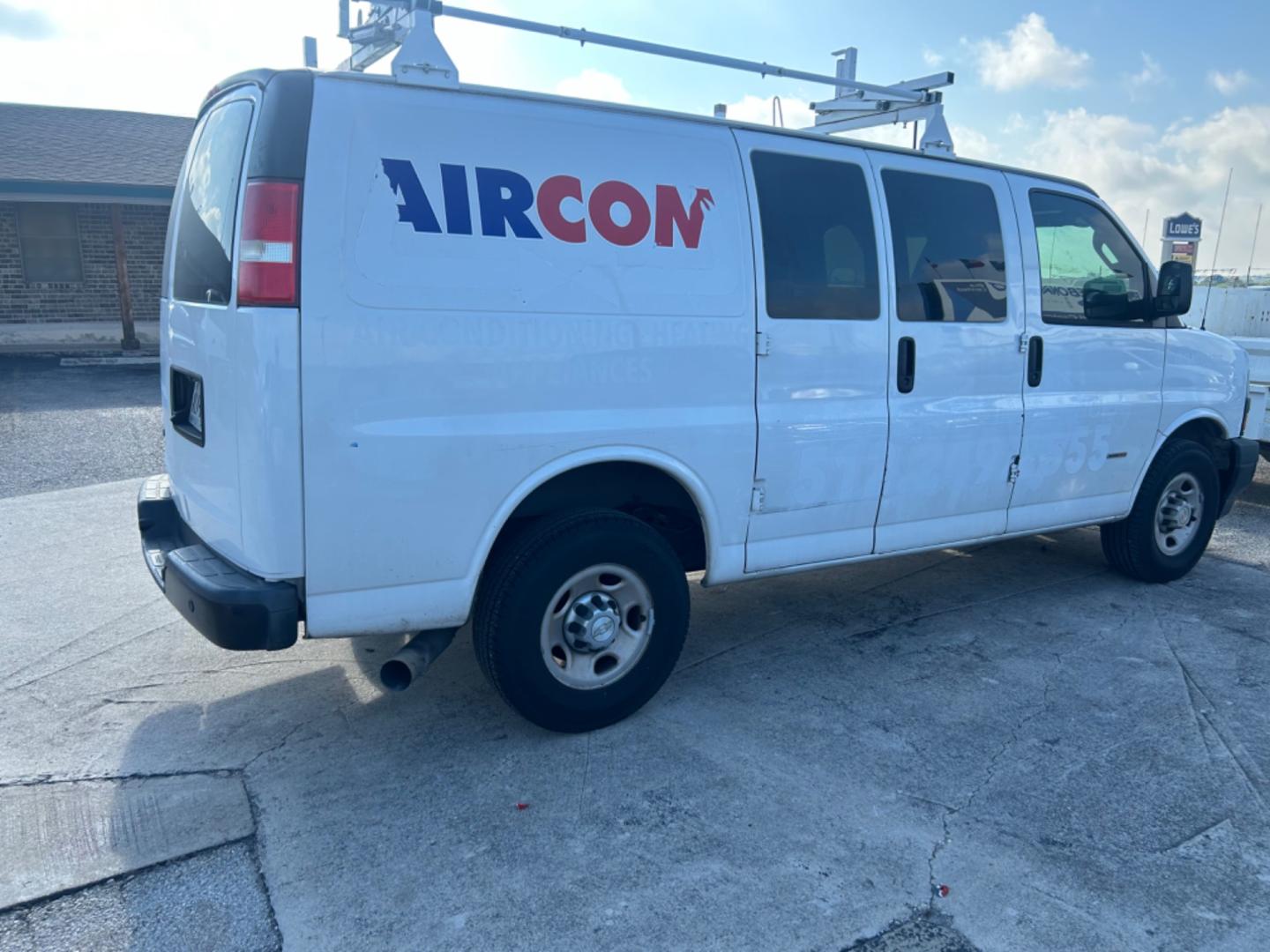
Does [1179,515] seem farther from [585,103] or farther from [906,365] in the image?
[585,103]

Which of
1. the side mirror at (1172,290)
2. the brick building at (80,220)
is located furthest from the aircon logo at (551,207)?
the brick building at (80,220)

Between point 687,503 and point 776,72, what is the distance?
218 cm

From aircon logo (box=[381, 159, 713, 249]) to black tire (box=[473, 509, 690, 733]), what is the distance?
104 cm

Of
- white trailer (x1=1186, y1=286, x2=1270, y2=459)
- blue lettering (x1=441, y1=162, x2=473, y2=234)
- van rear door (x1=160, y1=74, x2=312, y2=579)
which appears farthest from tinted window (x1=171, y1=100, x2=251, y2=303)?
white trailer (x1=1186, y1=286, x2=1270, y2=459)

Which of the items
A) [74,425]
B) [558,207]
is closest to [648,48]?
[558,207]

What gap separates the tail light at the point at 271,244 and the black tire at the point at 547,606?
3.90 ft

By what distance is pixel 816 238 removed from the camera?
4.11 m

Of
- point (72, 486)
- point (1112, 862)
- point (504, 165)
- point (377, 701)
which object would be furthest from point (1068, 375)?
point (72, 486)

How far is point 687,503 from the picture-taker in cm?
405

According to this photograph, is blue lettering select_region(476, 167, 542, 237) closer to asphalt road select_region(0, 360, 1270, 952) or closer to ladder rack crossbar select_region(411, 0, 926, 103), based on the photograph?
ladder rack crossbar select_region(411, 0, 926, 103)

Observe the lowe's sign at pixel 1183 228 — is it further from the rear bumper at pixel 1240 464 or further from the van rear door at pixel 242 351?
the van rear door at pixel 242 351

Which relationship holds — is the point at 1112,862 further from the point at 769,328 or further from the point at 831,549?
the point at 769,328

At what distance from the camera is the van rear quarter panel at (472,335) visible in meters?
3.10

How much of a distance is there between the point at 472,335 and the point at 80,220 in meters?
17.7
